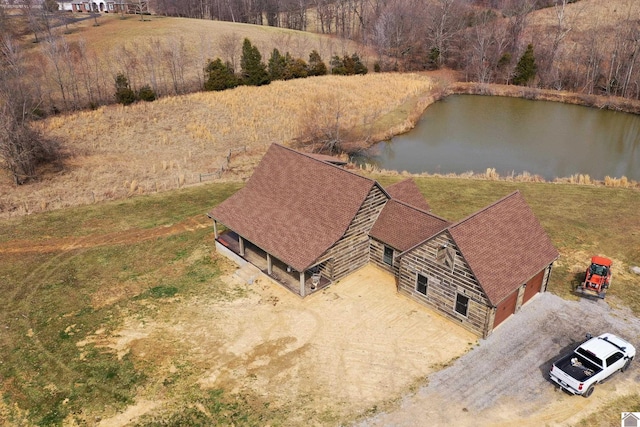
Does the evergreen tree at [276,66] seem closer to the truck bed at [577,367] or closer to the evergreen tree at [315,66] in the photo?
the evergreen tree at [315,66]

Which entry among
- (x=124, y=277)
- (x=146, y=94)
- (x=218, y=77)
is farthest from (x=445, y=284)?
(x=218, y=77)

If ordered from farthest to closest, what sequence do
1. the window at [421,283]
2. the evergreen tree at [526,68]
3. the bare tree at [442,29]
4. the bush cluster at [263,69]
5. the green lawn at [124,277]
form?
1. the bare tree at [442,29]
2. the evergreen tree at [526,68]
3. the bush cluster at [263,69]
4. the window at [421,283]
5. the green lawn at [124,277]

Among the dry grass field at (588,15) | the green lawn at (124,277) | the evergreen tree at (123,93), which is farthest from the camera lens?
the dry grass field at (588,15)

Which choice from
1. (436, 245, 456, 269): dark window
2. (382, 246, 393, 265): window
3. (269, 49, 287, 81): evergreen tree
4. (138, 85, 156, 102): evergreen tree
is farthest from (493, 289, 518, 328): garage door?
(269, 49, 287, 81): evergreen tree

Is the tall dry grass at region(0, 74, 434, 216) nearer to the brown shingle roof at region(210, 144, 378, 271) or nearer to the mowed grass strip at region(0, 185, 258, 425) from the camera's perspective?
the mowed grass strip at region(0, 185, 258, 425)

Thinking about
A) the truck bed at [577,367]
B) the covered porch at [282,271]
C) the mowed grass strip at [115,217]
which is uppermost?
the mowed grass strip at [115,217]

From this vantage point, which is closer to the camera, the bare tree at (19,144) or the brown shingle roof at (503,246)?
the brown shingle roof at (503,246)

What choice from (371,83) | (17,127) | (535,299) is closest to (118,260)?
(17,127)

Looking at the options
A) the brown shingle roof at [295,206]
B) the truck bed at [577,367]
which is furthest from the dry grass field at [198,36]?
the truck bed at [577,367]

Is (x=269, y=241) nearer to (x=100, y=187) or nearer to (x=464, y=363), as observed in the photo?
(x=464, y=363)
